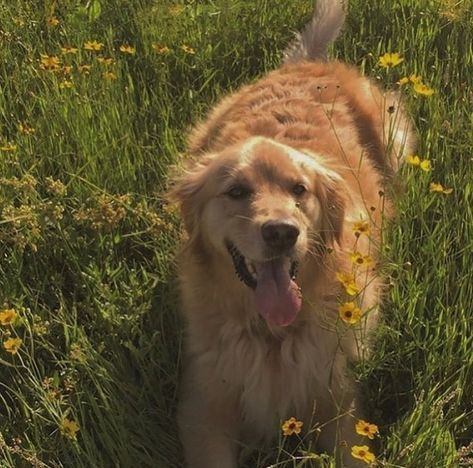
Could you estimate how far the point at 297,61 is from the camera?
13.8 ft

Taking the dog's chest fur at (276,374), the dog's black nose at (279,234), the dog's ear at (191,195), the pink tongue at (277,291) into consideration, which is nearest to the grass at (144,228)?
the dog's chest fur at (276,374)

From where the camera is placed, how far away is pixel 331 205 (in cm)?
281

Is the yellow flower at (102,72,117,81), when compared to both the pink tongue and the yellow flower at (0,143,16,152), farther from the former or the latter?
the pink tongue

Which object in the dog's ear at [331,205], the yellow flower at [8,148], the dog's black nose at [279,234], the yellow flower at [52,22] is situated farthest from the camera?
the yellow flower at [52,22]

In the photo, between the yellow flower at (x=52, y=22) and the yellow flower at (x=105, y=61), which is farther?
the yellow flower at (x=52, y=22)

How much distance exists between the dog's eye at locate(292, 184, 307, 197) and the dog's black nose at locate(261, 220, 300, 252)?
11.6 inches

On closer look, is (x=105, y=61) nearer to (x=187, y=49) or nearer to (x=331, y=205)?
(x=187, y=49)

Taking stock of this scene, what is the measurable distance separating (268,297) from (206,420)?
0.53 m

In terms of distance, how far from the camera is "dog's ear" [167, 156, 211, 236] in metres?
2.87

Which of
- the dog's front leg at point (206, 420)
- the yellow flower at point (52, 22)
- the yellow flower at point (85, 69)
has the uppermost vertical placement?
the yellow flower at point (52, 22)

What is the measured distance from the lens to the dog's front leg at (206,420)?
8.38 ft

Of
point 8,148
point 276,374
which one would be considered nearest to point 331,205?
point 276,374

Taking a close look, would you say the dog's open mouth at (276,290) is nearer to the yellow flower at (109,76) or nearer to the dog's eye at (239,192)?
the dog's eye at (239,192)

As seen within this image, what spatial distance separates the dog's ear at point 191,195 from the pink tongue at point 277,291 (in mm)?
430
